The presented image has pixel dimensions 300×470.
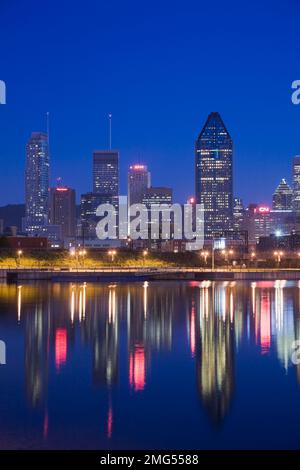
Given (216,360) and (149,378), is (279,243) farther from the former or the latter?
(149,378)

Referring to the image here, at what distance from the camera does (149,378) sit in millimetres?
16047

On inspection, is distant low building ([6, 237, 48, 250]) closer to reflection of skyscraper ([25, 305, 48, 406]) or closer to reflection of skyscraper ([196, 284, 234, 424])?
reflection of skyscraper ([196, 284, 234, 424])

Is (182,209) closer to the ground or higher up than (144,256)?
higher up

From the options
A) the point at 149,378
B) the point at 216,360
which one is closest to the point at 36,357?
the point at 149,378

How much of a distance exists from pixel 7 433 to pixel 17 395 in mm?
2758

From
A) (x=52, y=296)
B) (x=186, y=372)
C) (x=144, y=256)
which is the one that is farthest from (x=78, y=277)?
(x=186, y=372)

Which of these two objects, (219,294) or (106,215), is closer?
(219,294)

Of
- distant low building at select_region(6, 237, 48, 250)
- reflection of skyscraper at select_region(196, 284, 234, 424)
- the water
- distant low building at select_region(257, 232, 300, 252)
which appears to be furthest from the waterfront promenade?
distant low building at select_region(257, 232, 300, 252)

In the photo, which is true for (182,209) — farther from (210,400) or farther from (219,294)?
(210,400)

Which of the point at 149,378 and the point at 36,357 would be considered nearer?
the point at 149,378

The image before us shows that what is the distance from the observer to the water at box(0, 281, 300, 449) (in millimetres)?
11539

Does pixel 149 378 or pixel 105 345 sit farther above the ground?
pixel 105 345

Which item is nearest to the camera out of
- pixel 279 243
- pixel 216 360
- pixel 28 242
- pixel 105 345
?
pixel 216 360
